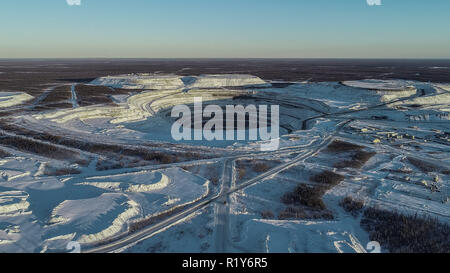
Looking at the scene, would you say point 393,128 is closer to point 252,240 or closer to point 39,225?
point 252,240

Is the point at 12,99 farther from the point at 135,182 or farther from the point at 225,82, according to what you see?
the point at 225,82

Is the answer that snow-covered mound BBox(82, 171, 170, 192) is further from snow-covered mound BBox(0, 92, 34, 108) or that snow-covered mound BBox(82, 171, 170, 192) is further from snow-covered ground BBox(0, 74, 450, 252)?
snow-covered mound BBox(0, 92, 34, 108)

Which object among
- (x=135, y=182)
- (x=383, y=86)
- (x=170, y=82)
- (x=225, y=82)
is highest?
(x=225, y=82)

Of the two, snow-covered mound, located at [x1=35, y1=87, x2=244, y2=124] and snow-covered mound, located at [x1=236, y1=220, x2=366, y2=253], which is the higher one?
snow-covered mound, located at [x1=35, y1=87, x2=244, y2=124]

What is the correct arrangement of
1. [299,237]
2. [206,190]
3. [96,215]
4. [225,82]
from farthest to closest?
1. [225,82]
2. [206,190]
3. [96,215]
4. [299,237]

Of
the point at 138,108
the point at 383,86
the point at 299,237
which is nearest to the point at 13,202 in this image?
the point at 299,237

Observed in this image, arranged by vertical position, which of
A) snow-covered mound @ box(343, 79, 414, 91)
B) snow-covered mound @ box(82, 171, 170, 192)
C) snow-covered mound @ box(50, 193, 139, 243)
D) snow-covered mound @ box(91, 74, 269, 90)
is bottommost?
snow-covered mound @ box(50, 193, 139, 243)

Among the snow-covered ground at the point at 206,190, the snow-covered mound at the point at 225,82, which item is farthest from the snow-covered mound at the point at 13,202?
the snow-covered mound at the point at 225,82

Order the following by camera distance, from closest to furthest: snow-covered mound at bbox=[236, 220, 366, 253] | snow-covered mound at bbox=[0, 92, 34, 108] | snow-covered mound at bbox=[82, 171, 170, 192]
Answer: snow-covered mound at bbox=[236, 220, 366, 253], snow-covered mound at bbox=[82, 171, 170, 192], snow-covered mound at bbox=[0, 92, 34, 108]

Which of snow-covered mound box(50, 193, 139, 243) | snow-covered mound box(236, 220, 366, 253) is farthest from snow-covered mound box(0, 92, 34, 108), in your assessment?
snow-covered mound box(236, 220, 366, 253)

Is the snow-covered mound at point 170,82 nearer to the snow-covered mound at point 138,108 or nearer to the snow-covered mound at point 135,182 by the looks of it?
the snow-covered mound at point 138,108
